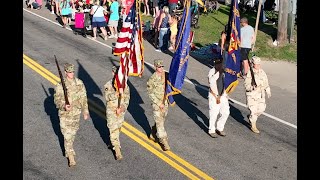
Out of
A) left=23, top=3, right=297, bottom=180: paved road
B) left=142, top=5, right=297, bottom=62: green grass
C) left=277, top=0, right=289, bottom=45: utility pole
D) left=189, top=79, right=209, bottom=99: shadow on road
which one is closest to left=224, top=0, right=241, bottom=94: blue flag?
left=23, top=3, right=297, bottom=180: paved road

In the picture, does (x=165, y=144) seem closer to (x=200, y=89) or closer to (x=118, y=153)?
(x=118, y=153)

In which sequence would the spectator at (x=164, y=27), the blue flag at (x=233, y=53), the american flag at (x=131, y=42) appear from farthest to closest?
the spectator at (x=164, y=27)
the blue flag at (x=233, y=53)
the american flag at (x=131, y=42)

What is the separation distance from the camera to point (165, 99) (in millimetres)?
10648

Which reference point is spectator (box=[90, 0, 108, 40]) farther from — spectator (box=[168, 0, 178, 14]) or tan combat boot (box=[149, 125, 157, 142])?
tan combat boot (box=[149, 125, 157, 142])

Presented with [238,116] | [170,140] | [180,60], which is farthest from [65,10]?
[170,140]

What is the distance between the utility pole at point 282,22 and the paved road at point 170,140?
153 inches

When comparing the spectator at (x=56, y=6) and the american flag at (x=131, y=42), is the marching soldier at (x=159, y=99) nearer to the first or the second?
the american flag at (x=131, y=42)

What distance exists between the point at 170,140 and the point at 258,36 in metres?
11.3

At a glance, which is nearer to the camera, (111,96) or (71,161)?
(71,161)

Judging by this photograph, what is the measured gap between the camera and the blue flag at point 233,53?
38.4 feet

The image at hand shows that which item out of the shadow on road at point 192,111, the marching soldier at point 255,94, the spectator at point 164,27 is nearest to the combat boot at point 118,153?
the shadow on road at point 192,111

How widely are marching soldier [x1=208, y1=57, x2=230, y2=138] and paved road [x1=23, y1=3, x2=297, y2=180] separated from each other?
0.30m

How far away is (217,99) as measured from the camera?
11.4 meters
